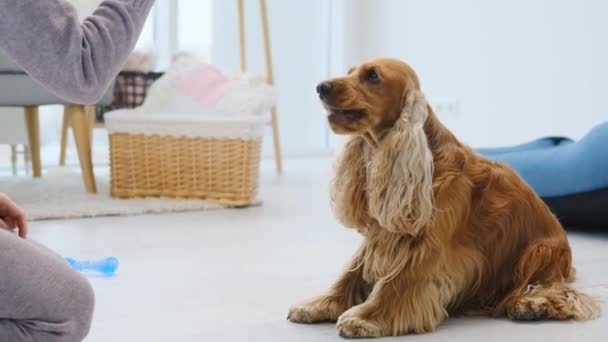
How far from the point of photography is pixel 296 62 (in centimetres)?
536

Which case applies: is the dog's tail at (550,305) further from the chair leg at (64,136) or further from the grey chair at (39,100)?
the chair leg at (64,136)

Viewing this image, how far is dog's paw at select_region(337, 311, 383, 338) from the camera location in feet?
4.57

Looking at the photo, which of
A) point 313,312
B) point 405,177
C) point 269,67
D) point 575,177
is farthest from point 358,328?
point 269,67

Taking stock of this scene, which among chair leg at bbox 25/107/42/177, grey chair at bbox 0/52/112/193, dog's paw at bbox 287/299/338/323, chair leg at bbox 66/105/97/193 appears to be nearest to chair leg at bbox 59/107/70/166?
chair leg at bbox 25/107/42/177

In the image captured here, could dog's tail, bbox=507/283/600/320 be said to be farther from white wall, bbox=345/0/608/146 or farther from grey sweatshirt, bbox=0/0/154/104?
white wall, bbox=345/0/608/146

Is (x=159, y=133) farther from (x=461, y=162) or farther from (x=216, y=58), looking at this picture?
(x=216, y=58)

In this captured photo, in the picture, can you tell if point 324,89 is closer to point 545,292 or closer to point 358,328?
point 358,328

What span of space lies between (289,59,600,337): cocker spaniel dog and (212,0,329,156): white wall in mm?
3617

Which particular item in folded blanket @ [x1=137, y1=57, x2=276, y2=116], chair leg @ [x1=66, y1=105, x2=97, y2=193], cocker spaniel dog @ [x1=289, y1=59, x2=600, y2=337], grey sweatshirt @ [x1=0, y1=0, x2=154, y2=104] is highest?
grey sweatshirt @ [x1=0, y1=0, x2=154, y2=104]

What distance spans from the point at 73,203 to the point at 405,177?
69.2 inches

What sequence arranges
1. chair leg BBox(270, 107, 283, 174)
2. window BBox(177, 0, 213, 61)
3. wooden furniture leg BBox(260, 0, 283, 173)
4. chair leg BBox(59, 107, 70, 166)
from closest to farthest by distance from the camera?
chair leg BBox(59, 107, 70, 166) → wooden furniture leg BBox(260, 0, 283, 173) → chair leg BBox(270, 107, 283, 174) → window BBox(177, 0, 213, 61)

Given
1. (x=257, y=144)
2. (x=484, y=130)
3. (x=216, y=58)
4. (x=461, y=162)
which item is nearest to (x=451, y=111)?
(x=484, y=130)

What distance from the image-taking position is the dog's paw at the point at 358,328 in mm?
1392

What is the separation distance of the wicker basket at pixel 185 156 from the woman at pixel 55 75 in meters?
1.84
